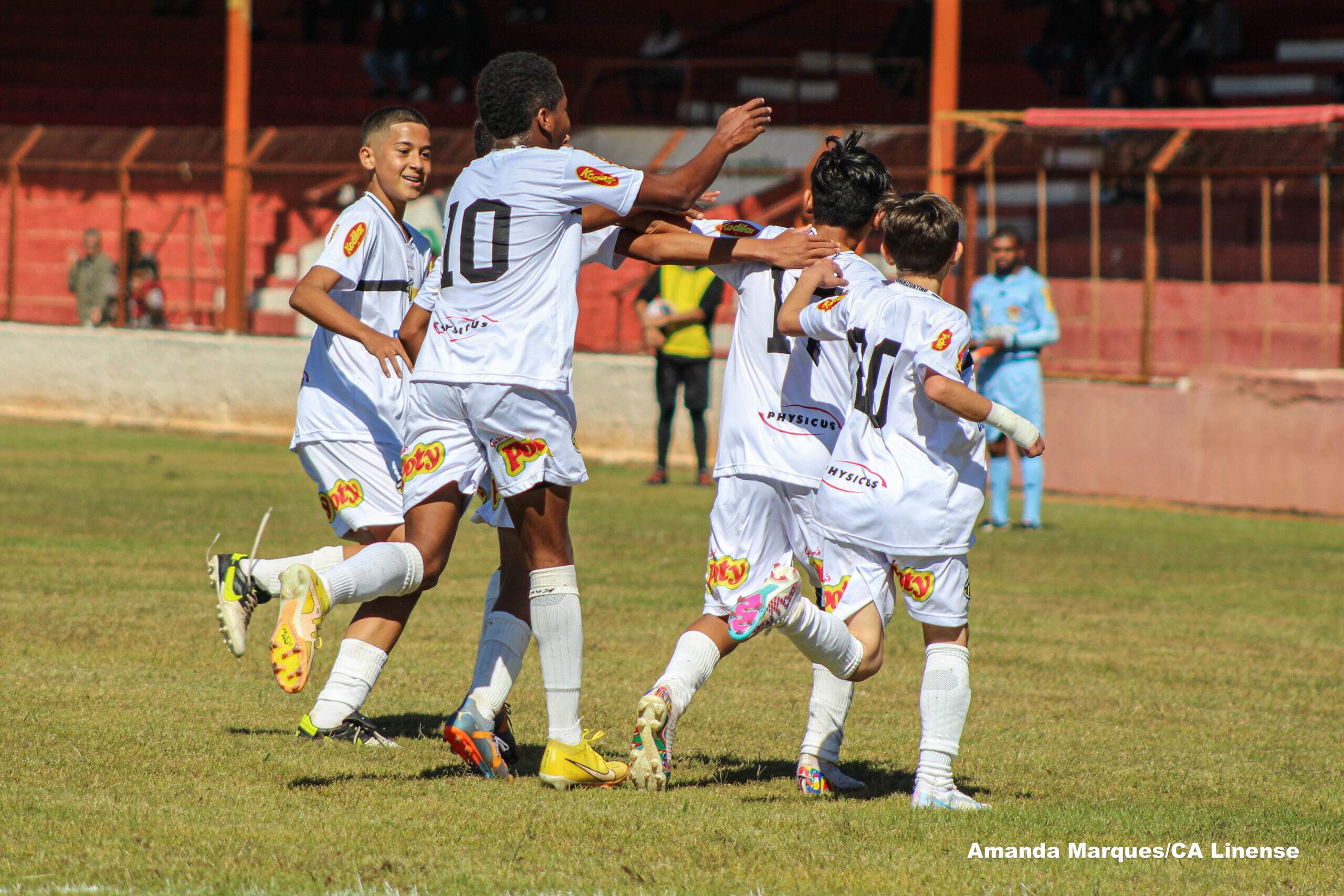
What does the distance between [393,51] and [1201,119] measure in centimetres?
1603

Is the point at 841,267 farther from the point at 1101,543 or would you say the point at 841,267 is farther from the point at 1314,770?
the point at 1101,543

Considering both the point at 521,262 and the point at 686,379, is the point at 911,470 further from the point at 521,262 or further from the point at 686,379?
the point at 686,379

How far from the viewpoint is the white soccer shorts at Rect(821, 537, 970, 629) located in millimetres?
5051

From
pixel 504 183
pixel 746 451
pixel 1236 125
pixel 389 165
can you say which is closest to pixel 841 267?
pixel 746 451

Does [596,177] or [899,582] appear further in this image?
[899,582]

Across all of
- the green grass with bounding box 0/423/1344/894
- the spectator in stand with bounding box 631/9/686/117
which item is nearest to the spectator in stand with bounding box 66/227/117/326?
the spectator in stand with bounding box 631/9/686/117

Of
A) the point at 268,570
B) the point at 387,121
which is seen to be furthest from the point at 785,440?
the point at 387,121

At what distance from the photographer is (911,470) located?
5.02 metres

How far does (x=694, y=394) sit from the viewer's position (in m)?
15.1

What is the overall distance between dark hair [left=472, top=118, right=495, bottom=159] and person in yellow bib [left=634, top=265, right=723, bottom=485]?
8933 mm

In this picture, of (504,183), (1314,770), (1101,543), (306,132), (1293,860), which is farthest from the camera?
(306,132)

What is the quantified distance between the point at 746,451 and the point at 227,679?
104 inches

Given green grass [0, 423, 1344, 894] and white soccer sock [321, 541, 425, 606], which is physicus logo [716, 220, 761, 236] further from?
green grass [0, 423, 1344, 894]

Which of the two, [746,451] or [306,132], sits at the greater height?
[306,132]
